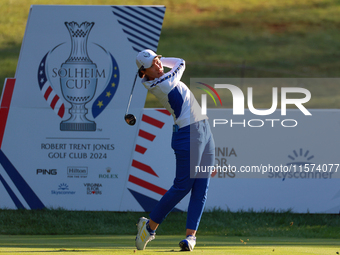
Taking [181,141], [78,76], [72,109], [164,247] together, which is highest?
[78,76]

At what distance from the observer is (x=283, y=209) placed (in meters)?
7.30

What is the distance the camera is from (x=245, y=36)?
2698 cm

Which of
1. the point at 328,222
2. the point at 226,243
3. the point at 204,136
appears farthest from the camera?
the point at 328,222

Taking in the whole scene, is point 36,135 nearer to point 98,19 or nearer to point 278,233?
point 98,19

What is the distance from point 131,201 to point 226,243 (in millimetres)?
2242

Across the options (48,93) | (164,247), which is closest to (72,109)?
(48,93)

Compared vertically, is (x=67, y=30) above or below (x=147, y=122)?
above

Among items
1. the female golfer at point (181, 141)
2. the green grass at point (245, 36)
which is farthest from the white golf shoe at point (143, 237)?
the green grass at point (245, 36)

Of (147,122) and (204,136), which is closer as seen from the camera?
(204,136)

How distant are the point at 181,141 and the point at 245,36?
2333 centimetres

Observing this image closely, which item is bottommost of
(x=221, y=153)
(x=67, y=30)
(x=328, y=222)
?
(x=328, y=222)

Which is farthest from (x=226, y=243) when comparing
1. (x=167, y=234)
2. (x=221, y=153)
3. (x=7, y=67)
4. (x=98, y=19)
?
(x=7, y=67)

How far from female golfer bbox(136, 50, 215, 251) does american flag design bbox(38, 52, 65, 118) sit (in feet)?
10.1

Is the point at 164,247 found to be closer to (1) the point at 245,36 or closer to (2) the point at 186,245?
(2) the point at 186,245
